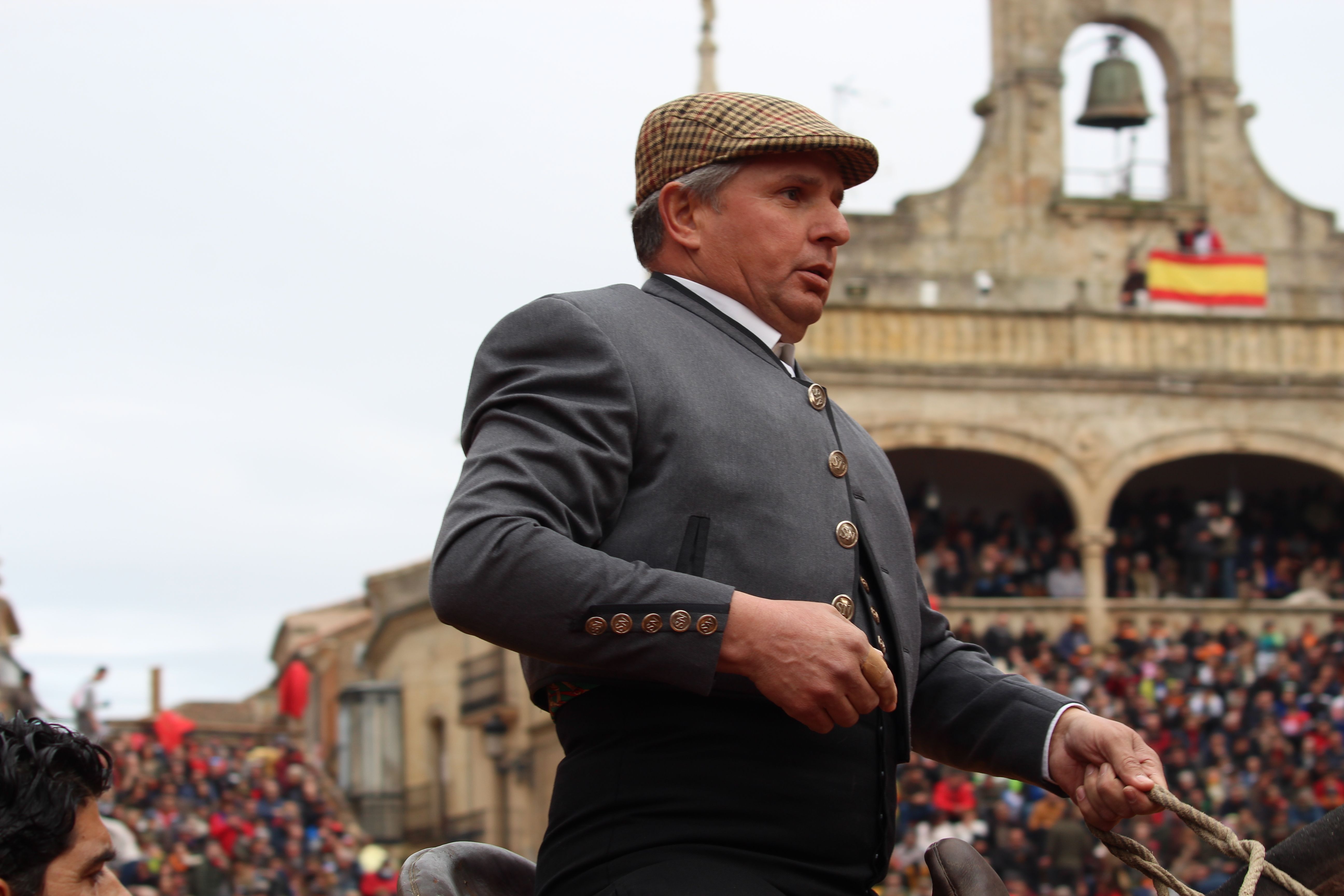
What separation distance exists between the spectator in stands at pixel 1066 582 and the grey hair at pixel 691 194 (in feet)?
73.0

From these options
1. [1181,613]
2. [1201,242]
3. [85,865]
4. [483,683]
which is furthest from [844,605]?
[483,683]

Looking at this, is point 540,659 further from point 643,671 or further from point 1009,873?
point 1009,873

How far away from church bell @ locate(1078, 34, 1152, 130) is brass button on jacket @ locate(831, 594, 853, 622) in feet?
82.7

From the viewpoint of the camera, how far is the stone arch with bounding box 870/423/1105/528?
83.4ft

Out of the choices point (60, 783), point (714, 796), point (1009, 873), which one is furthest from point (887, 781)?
point (1009, 873)

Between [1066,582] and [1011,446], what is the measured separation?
2045 mm

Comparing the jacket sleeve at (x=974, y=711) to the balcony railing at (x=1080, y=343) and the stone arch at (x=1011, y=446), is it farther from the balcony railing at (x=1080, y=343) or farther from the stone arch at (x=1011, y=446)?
the stone arch at (x=1011, y=446)

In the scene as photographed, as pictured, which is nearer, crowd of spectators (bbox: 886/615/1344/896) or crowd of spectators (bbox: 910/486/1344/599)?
crowd of spectators (bbox: 886/615/1344/896)

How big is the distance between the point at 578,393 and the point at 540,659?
0.35 metres

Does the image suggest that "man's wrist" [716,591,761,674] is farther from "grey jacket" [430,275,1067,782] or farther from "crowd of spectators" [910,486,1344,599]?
"crowd of spectators" [910,486,1344,599]

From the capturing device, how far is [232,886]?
16.0m

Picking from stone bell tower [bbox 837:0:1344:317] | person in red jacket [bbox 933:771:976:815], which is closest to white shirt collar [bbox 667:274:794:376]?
person in red jacket [bbox 933:771:976:815]

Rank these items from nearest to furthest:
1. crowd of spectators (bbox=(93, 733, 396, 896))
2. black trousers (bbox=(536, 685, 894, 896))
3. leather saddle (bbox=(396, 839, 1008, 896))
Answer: black trousers (bbox=(536, 685, 894, 896)) < leather saddle (bbox=(396, 839, 1008, 896)) < crowd of spectators (bbox=(93, 733, 396, 896))

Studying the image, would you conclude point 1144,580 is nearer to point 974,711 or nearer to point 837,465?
point 974,711
